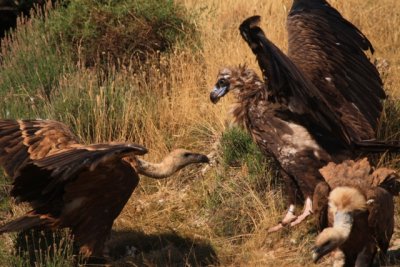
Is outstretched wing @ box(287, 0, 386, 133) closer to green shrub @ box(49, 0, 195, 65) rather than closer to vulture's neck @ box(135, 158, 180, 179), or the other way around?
vulture's neck @ box(135, 158, 180, 179)

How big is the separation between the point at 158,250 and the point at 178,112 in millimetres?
2394

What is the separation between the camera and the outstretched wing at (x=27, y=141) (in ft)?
22.7

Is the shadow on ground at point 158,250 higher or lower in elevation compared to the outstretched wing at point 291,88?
lower

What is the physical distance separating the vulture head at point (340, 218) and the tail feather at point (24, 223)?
2.36 metres

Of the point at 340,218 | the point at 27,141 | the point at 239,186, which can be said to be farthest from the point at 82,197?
the point at 340,218

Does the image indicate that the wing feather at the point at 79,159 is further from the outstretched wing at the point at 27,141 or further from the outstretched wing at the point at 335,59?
the outstretched wing at the point at 335,59

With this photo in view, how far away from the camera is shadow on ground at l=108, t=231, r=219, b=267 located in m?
7.20

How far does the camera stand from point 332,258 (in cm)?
684

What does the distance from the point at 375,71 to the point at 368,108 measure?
0.53 metres

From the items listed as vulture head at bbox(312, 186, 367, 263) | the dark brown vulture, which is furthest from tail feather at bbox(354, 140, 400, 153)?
vulture head at bbox(312, 186, 367, 263)

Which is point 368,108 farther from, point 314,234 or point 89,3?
point 89,3

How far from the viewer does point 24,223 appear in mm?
6488

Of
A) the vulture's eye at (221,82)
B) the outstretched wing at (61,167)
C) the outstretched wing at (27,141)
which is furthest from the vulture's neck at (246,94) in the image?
the outstretched wing at (27,141)

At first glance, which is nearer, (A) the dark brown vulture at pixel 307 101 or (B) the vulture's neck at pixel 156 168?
(A) the dark brown vulture at pixel 307 101
